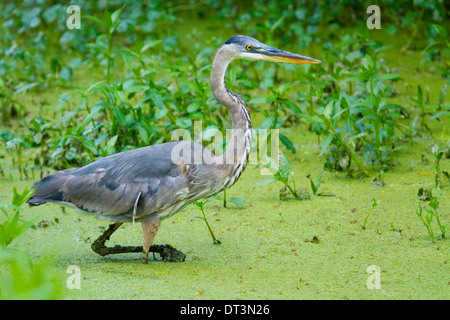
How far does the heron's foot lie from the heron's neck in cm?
65

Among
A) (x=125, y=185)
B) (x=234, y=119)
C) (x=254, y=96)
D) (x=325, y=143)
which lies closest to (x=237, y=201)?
(x=325, y=143)

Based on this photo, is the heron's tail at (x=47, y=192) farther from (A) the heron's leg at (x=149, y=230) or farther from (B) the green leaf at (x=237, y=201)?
(B) the green leaf at (x=237, y=201)

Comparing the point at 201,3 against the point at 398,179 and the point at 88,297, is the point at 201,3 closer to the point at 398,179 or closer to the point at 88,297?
the point at 398,179

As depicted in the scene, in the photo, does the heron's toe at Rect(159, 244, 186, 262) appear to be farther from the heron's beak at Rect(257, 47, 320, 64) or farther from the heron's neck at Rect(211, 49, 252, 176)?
the heron's beak at Rect(257, 47, 320, 64)

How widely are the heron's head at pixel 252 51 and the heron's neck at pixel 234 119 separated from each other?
61mm

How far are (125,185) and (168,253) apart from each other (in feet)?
1.70

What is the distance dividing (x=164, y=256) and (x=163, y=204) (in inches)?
15.6

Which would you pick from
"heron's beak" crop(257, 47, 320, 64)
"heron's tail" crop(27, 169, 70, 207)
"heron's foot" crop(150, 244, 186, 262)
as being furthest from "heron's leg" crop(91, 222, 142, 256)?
"heron's beak" crop(257, 47, 320, 64)

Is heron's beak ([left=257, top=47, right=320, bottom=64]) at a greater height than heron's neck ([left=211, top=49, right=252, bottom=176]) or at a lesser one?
greater

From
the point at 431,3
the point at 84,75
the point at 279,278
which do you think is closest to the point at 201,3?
the point at 84,75

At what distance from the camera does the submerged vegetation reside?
5359 mm

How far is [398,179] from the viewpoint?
18.0 feet

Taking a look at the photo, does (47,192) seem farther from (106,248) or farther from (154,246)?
(154,246)

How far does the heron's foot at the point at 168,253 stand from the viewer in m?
4.32
